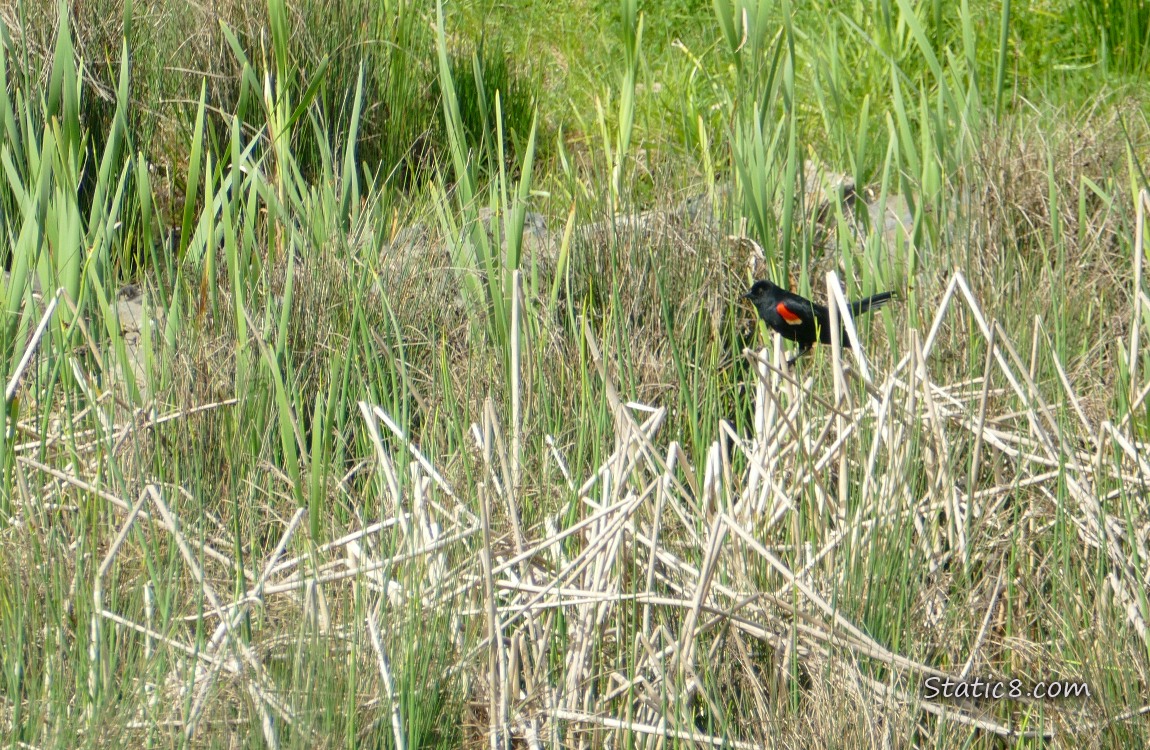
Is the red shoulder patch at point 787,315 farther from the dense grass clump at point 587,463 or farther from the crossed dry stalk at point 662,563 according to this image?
the crossed dry stalk at point 662,563

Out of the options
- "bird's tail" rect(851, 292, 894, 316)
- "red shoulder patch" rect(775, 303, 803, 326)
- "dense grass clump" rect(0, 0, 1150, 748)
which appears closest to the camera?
"dense grass clump" rect(0, 0, 1150, 748)

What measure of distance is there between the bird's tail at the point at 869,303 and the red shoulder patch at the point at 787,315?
132mm

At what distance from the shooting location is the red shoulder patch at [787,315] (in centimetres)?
290

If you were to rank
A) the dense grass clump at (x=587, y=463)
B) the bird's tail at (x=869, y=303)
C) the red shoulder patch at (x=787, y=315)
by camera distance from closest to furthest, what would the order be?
1. the dense grass clump at (x=587, y=463)
2. the bird's tail at (x=869, y=303)
3. the red shoulder patch at (x=787, y=315)

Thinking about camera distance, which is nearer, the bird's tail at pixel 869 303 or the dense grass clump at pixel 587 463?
the dense grass clump at pixel 587 463

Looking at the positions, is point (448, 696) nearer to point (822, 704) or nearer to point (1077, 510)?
point (822, 704)

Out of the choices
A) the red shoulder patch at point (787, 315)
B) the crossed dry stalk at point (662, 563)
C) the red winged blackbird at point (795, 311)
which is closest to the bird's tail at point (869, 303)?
the red winged blackbird at point (795, 311)

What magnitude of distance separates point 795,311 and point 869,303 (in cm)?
17

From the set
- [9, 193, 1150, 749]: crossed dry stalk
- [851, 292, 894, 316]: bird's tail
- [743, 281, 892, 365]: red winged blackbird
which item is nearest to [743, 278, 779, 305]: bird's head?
[743, 281, 892, 365]: red winged blackbird

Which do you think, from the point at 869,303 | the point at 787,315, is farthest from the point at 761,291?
the point at 869,303

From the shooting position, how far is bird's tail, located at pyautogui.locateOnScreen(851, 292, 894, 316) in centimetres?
279

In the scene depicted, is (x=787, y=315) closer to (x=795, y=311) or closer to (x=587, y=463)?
(x=795, y=311)

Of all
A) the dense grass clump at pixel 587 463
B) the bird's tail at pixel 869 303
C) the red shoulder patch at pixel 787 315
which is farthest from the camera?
the red shoulder patch at pixel 787 315

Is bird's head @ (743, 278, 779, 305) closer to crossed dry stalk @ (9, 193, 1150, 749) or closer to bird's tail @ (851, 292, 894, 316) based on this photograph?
bird's tail @ (851, 292, 894, 316)
